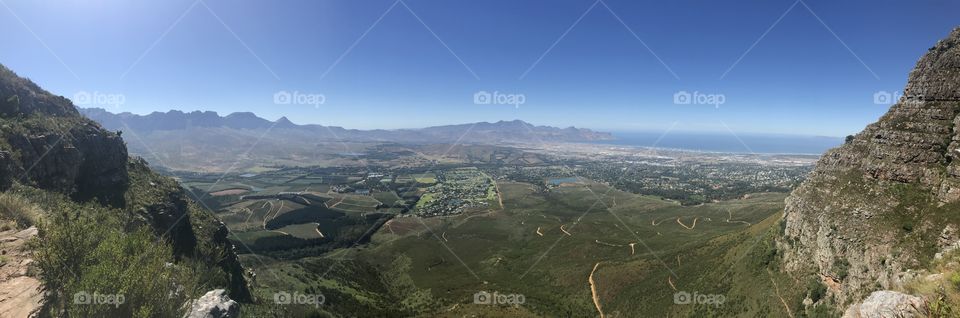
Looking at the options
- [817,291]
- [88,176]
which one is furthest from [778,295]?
[88,176]

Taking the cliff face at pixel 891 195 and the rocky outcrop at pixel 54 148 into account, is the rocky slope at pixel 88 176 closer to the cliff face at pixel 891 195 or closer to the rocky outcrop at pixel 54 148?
the rocky outcrop at pixel 54 148

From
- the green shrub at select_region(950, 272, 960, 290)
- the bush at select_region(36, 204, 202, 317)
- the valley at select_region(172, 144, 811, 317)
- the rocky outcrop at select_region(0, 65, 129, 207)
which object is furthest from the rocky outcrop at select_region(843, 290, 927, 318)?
the rocky outcrop at select_region(0, 65, 129, 207)

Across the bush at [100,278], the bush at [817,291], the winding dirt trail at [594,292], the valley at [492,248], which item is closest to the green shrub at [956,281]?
the bush at [817,291]

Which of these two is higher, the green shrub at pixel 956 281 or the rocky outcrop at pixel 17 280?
the green shrub at pixel 956 281

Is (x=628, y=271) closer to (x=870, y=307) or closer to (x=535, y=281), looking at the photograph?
(x=535, y=281)

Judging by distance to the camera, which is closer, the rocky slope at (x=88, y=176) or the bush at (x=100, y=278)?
the bush at (x=100, y=278)

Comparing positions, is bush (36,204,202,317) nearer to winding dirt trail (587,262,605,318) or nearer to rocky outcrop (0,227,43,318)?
rocky outcrop (0,227,43,318)

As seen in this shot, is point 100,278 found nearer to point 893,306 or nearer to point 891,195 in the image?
point 893,306
